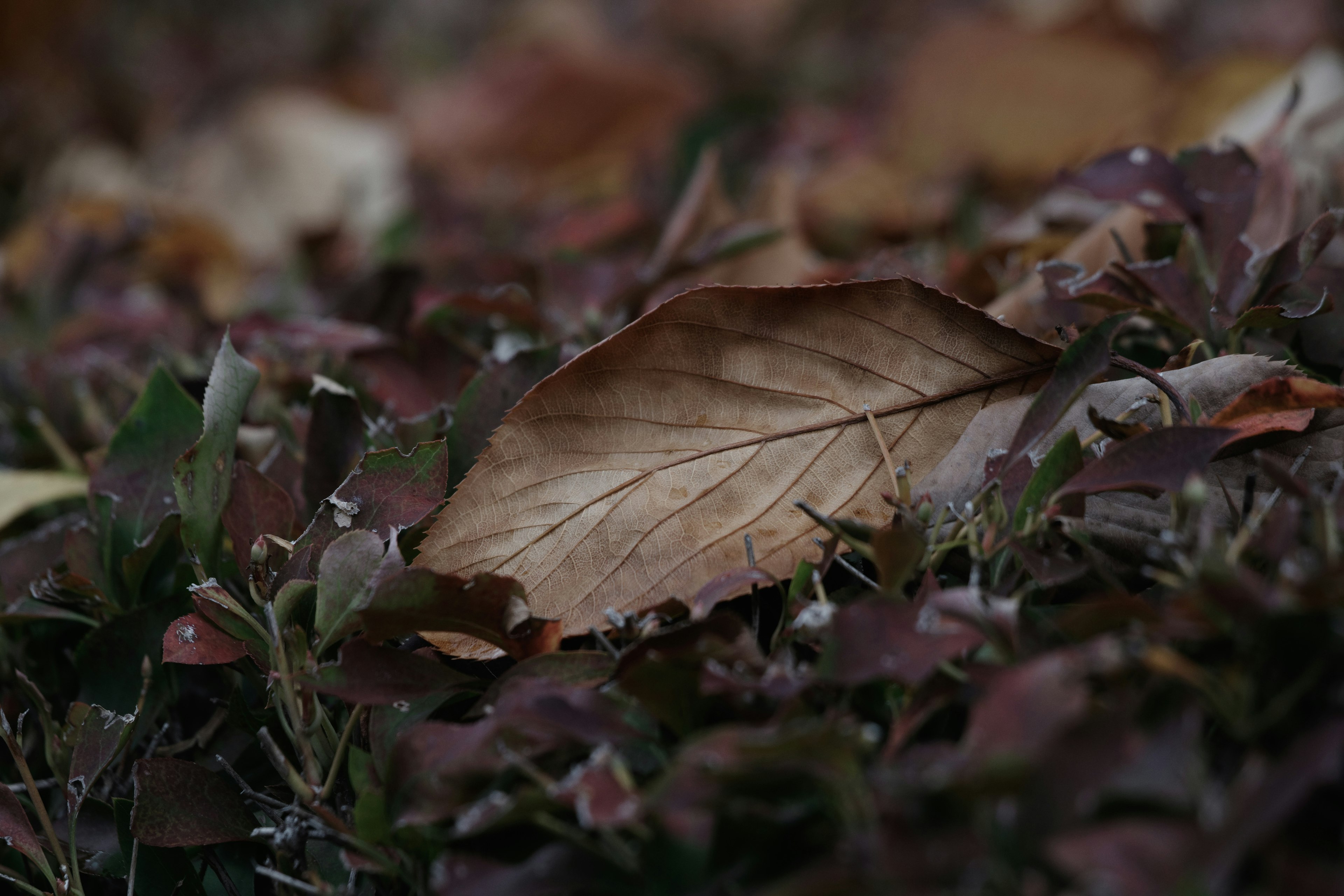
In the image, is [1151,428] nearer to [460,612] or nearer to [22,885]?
[460,612]

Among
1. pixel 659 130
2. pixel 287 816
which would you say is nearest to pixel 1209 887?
pixel 287 816

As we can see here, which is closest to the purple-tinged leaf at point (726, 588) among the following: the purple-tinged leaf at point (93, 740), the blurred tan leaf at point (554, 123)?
the purple-tinged leaf at point (93, 740)

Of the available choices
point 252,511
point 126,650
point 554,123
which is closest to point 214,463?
point 252,511

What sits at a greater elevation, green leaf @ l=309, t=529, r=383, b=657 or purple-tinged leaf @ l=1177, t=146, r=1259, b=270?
purple-tinged leaf @ l=1177, t=146, r=1259, b=270

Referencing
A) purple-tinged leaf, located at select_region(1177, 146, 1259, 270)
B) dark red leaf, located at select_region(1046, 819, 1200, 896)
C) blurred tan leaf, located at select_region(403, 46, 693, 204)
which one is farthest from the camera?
blurred tan leaf, located at select_region(403, 46, 693, 204)

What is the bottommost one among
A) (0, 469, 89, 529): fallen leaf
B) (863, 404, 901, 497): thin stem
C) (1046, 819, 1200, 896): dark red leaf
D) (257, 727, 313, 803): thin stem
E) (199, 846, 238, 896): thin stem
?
(199, 846, 238, 896): thin stem

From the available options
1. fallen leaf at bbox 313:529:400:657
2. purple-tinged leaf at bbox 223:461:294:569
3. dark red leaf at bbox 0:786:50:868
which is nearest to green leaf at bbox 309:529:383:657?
fallen leaf at bbox 313:529:400:657

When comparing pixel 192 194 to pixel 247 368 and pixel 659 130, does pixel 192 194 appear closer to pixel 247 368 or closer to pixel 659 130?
pixel 659 130

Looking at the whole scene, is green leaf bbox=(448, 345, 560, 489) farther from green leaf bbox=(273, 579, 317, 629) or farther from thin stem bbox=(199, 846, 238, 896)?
thin stem bbox=(199, 846, 238, 896)
